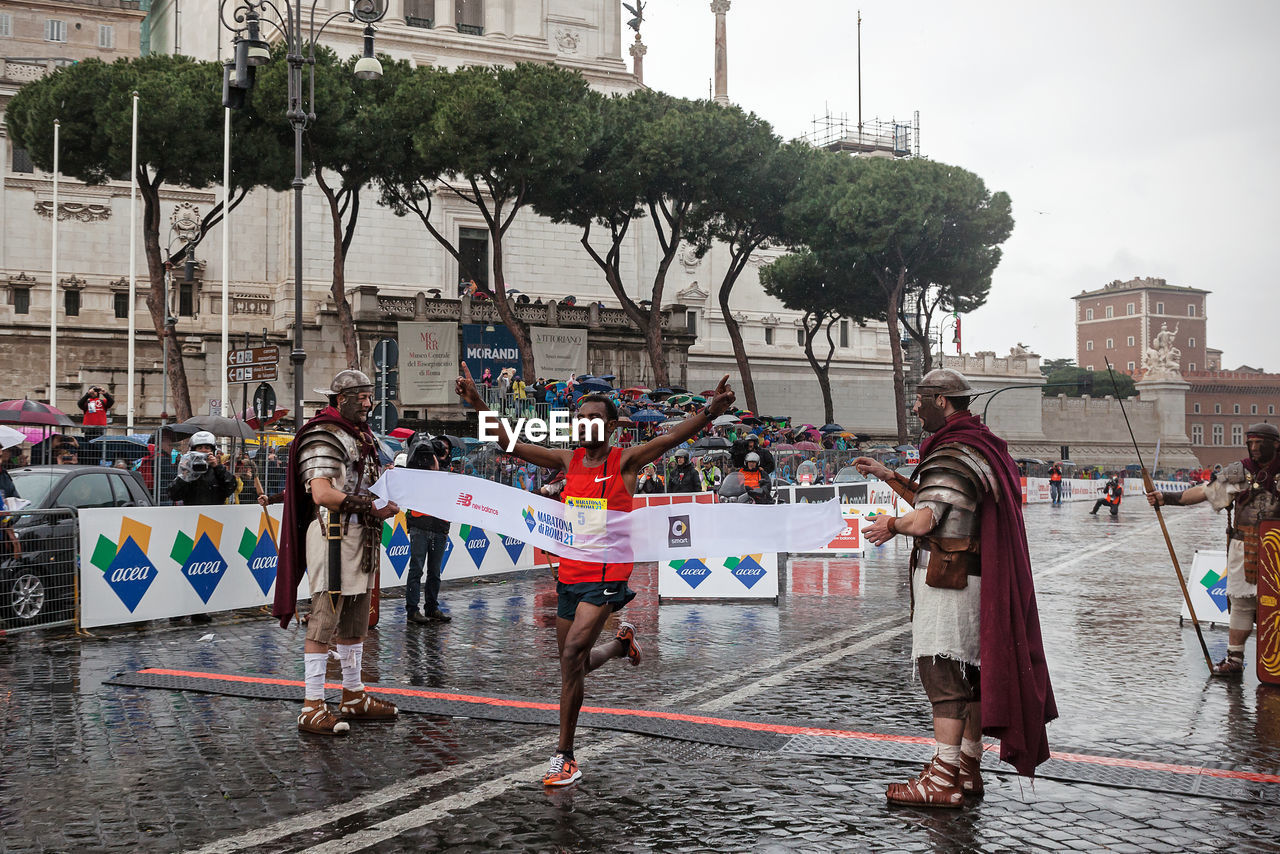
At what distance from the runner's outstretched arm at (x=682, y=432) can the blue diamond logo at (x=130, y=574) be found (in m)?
7.47

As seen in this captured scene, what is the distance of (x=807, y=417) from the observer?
6266cm

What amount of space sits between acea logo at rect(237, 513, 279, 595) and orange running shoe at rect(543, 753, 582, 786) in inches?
306

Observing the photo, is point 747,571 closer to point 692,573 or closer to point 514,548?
point 692,573

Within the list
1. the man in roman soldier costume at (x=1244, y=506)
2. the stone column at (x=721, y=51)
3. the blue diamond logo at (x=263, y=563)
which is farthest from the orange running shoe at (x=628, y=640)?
the stone column at (x=721, y=51)

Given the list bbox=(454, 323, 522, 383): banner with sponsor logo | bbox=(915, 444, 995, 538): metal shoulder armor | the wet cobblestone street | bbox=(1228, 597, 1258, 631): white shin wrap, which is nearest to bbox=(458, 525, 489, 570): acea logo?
the wet cobblestone street

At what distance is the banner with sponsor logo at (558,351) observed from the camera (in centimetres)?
4403

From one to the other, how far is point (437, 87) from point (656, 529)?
3327 centimetres

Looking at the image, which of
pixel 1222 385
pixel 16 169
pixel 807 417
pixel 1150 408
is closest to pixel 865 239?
pixel 807 417

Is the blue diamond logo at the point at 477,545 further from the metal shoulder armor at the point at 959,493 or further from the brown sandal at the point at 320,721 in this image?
the metal shoulder armor at the point at 959,493

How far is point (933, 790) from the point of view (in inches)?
212

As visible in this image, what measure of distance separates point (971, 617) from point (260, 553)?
926 cm

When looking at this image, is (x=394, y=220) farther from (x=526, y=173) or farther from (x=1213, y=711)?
(x=1213, y=711)

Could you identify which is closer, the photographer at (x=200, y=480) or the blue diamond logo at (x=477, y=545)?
the photographer at (x=200, y=480)

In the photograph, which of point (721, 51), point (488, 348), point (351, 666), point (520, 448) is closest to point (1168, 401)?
point (721, 51)
